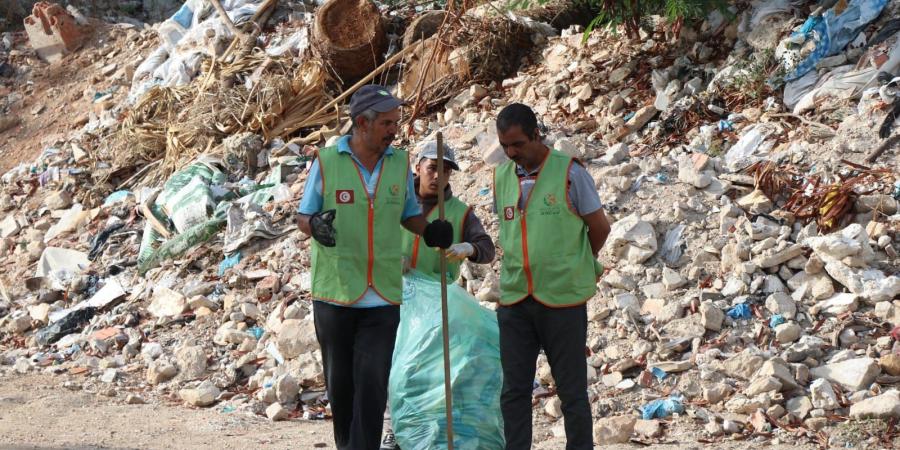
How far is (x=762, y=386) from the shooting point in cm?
A: 488

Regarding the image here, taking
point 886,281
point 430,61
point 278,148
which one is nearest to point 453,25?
point 430,61

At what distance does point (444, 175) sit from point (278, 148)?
5346 mm

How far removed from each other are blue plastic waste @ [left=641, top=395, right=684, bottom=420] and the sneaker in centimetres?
129

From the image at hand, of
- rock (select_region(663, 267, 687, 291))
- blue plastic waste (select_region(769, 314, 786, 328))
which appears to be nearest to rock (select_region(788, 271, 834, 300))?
blue plastic waste (select_region(769, 314, 786, 328))

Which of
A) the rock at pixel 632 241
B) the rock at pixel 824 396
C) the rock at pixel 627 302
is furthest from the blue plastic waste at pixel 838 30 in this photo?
the rock at pixel 824 396

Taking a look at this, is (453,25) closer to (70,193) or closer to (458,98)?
(458,98)

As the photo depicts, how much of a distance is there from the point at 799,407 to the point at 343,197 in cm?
252

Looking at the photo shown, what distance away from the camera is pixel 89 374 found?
6.72 metres

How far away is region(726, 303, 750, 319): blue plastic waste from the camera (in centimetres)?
551

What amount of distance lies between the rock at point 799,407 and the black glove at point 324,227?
2.52 m

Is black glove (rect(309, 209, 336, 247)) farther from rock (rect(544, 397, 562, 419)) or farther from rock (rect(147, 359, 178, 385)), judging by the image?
rock (rect(147, 359, 178, 385))

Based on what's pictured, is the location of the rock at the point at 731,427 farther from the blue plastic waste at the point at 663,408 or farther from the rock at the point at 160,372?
the rock at the point at 160,372

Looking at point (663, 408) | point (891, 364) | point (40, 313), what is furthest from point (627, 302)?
point (40, 313)

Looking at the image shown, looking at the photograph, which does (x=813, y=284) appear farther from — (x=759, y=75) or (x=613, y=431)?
(x=759, y=75)
